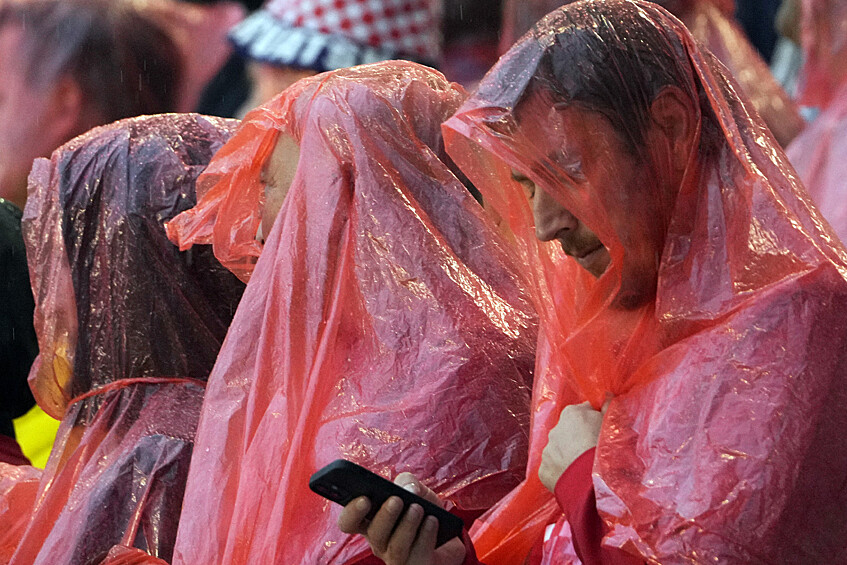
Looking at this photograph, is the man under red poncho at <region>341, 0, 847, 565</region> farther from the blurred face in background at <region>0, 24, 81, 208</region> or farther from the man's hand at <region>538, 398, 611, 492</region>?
the blurred face in background at <region>0, 24, 81, 208</region>

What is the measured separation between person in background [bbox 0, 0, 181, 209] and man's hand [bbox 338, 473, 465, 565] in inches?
76.7

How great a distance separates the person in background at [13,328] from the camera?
225cm

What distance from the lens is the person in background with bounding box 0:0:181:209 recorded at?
3.04m

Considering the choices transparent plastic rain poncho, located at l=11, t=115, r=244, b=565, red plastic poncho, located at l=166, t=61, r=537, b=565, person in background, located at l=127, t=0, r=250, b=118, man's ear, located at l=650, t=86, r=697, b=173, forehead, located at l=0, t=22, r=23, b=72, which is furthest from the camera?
person in background, located at l=127, t=0, r=250, b=118

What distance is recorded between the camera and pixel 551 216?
A: 1.22 meters

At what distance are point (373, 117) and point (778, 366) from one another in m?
0.67

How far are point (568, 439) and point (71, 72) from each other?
89.4 inches

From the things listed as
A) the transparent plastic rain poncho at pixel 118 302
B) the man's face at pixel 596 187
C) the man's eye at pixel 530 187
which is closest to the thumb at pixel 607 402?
the man's face at pixel 596 187

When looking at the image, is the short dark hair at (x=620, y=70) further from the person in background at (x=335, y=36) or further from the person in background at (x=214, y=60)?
the person in background at (x=214, y=60)

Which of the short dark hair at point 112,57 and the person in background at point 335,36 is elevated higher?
the person in background at point 335,36

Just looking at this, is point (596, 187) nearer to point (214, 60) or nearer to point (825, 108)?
point (825, 108)

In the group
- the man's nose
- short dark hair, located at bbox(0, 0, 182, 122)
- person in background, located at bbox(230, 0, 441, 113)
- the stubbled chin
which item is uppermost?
the man's nose

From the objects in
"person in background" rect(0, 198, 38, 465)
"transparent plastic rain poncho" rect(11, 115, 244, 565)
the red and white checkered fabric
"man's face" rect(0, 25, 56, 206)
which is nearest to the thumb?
"transparent plastic rain poncho" rect(11, 115, 244, 565)

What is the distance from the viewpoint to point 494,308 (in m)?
1.51
